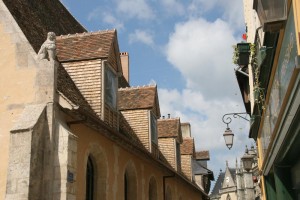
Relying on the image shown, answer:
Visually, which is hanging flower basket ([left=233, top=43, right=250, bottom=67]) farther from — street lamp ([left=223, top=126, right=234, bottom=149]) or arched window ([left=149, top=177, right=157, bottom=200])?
arched window ([left=149, top=177, right=157, bottom=200])

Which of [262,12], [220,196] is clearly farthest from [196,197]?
[220,196]

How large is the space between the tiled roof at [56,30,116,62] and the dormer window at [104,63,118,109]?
20.0 inches

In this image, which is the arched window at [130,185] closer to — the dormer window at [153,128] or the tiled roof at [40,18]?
the dormer window at [153,128]

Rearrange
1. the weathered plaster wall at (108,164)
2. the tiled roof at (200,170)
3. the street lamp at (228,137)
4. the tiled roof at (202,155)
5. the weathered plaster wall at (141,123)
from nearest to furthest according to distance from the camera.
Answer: the weathered plaster wall at (108,164), the street lamp at (228,137), the weathered plaster wall at (141,123), the tiled roof at (200,170), the tiled roof at (202,155)

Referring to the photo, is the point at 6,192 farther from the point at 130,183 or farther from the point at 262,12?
the point at 130,183

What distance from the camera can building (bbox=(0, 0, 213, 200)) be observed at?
906 centimetres

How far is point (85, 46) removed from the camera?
13.3 meters

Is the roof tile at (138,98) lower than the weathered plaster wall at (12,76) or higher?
higher

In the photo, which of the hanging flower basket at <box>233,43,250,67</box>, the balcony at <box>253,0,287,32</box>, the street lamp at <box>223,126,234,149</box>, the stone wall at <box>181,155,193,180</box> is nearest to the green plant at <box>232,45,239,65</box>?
the hanging flower basket at <box>233,43,250,67</box>

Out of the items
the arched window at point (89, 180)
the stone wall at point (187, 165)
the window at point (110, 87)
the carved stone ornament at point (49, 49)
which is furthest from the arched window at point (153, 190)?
the carved stone ornament at point (49, 49)

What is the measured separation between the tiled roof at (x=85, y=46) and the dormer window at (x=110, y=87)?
51 cm

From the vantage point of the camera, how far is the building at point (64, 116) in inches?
357

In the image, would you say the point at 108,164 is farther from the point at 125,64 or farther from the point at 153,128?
the point at 125,64

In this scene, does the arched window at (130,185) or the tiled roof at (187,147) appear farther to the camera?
the tiled roof at (187,147)
